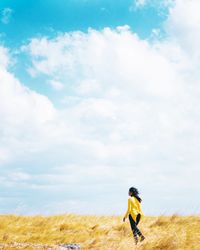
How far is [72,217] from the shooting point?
2194cm

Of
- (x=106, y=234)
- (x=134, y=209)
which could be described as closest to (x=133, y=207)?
(x=134, y=209)

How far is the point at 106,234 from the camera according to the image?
15344 mm

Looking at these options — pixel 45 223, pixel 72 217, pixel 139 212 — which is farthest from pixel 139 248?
pixel 72 217

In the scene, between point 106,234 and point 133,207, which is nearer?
point 133,207

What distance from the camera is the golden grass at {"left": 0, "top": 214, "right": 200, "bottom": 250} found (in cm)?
1156

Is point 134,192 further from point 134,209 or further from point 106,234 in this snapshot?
point 106,234

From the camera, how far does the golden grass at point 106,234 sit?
11562 millimetres

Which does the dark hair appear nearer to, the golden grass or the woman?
the woman

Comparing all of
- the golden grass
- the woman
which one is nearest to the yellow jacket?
the woman

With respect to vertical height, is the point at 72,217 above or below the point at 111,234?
above

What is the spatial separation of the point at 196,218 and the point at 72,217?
630cm

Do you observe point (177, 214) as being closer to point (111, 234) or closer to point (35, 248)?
point (111, 234)

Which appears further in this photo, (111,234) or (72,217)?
(72,217)

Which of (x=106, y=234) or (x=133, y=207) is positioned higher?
(x=133, y=207)
